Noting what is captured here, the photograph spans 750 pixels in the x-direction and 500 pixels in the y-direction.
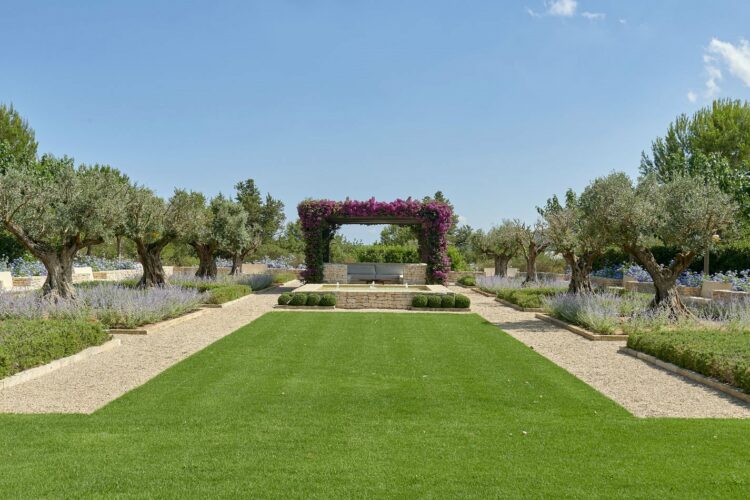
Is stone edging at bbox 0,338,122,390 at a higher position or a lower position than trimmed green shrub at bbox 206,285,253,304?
lower

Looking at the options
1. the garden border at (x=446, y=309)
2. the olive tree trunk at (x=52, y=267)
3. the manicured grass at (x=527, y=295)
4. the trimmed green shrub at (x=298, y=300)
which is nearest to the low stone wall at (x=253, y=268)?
the manicured grass at (x=527, y=295)

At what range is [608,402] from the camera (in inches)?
255

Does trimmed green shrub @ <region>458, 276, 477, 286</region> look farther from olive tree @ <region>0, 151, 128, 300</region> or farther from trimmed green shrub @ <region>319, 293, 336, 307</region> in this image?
olive tree @ <region>0, 151, 128, 300</region>

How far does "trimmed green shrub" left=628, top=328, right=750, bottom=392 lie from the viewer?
23.6 feet

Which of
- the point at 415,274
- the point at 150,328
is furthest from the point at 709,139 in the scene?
the point at 150,328

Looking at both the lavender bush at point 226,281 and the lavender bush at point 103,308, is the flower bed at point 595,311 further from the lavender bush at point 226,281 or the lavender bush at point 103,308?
the lavender bush at point 226,281

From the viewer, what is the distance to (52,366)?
812 cm

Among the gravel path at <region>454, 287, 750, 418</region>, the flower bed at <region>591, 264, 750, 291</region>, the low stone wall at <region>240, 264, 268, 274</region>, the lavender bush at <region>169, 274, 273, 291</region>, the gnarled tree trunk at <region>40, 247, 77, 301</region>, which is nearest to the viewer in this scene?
the gravel path at <region>454, 287, 750, 418</region>

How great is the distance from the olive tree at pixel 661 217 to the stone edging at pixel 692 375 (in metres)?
3.65

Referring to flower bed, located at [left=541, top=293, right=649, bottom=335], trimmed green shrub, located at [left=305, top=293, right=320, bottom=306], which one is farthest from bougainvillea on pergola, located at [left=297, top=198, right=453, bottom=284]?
flower bed, located at [left=541, top=293, right=649, bottom=335]

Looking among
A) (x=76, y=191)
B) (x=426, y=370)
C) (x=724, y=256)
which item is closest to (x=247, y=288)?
(x=76, y=191)

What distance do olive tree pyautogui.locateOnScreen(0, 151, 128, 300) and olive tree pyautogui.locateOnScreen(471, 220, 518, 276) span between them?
59.8 ft

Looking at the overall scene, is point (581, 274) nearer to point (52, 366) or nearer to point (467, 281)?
point (467, 281)

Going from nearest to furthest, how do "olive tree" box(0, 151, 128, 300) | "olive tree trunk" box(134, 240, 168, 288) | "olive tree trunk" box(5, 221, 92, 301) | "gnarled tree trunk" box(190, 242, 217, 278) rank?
"olive tree" box(0, 151, 128, 300) → "olive tree trunk" box(5, 221, 92, 301) → "olive tree trunk" box(134, 240, 168, 288) → "gnarled tree trunk" box(190, 242, 217, 278)
